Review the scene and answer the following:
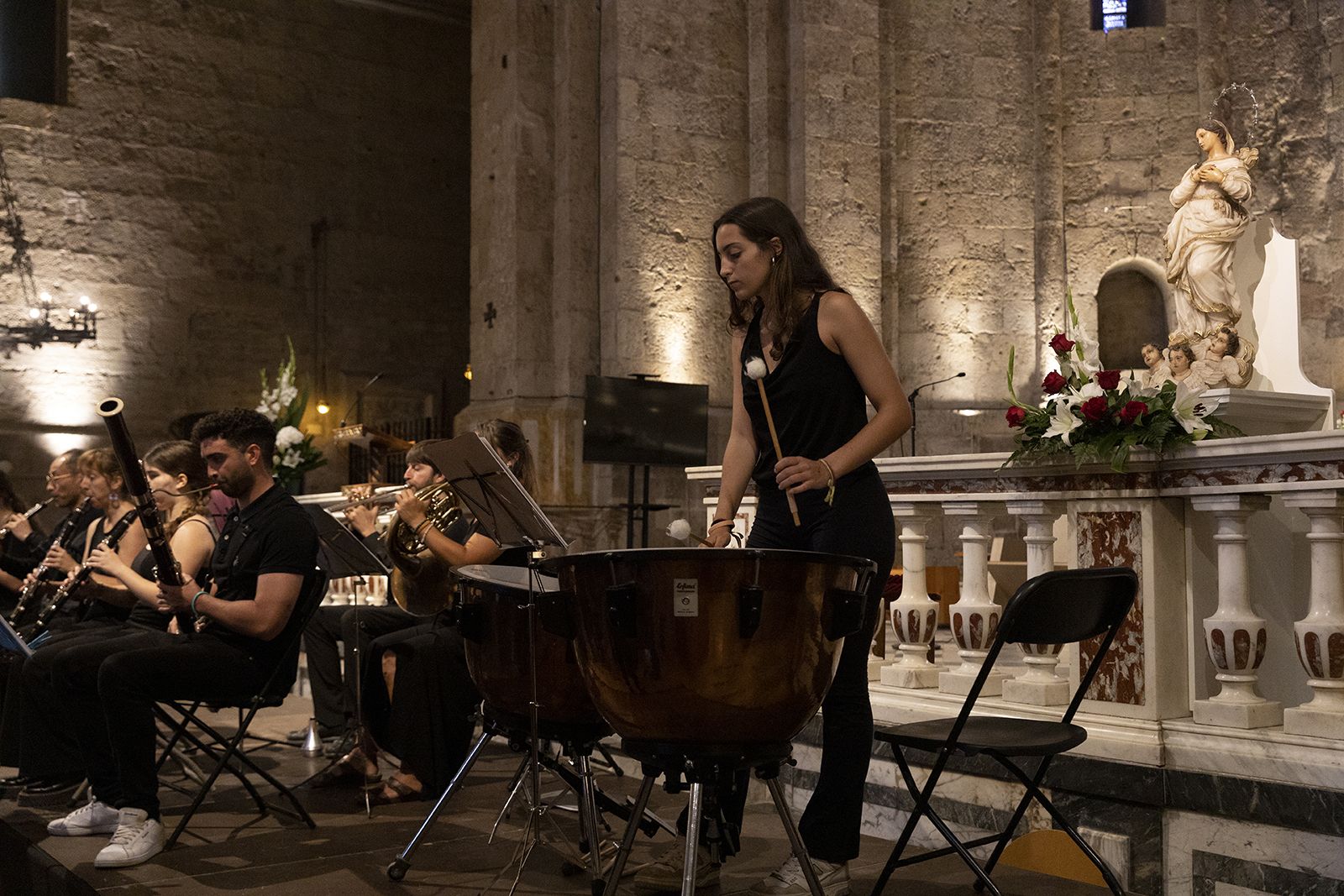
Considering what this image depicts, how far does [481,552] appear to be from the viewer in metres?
4.44

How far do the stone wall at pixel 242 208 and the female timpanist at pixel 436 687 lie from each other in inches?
426

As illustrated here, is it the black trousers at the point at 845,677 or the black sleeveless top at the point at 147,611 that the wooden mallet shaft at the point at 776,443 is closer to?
the black trousers at the point at 845,677

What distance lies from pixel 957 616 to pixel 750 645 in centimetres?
217

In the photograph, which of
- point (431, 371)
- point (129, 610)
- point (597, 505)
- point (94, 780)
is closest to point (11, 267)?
point (431, 371)

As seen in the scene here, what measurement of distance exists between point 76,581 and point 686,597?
3324mm

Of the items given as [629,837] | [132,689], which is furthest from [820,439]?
[132,689]

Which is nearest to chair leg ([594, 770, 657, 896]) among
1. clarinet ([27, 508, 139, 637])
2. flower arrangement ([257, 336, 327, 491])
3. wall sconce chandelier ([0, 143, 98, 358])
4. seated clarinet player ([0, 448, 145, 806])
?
seated clarinet player ([0, 448, 145, 806])

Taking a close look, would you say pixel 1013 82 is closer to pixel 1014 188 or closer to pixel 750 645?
pixel 1014 188

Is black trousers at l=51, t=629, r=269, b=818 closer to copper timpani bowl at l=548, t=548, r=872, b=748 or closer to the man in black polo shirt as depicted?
the man in black polo shirt

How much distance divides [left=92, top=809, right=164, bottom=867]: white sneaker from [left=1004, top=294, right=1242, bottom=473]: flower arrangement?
2794 millimetres

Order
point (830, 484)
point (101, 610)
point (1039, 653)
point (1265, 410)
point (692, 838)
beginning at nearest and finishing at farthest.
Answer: point (692, 838), point (830, 484), point (1039, 653), point (1265, 410), point (101, 610)

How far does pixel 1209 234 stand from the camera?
9031 mm

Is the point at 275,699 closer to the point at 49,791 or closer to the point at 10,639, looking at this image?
the point at 10,639

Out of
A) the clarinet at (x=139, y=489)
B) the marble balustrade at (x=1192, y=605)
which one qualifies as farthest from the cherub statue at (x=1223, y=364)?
the clarinet at (x=139, y=489)
